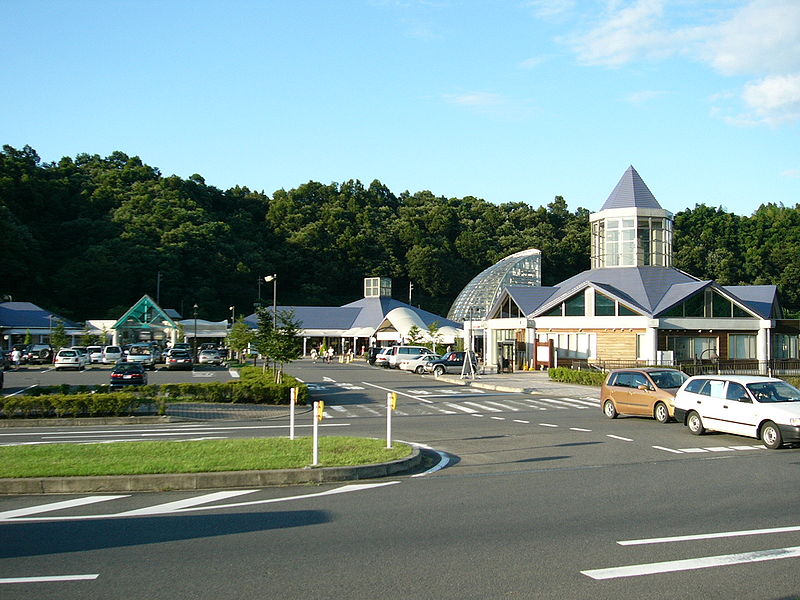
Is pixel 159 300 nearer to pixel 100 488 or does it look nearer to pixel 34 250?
pixel 34 250

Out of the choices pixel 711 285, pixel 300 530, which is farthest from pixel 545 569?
pixel 711 285

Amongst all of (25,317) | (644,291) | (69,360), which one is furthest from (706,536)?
(25,317)

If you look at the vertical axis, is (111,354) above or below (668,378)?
below

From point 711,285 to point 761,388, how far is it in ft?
115

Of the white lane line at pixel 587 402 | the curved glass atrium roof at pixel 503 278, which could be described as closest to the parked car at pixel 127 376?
the white lane line at pixel 587 402

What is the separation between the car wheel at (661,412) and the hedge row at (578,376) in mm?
15285

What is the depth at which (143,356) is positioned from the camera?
55.2 metres

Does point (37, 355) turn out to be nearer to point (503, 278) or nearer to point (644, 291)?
point (503, 278)

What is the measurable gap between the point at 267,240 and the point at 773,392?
105m

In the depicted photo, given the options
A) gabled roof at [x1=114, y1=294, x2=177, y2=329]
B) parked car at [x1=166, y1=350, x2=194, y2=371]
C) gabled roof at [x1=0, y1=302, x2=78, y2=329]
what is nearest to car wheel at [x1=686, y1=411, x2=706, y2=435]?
parked car at [x1=166, y1=350, x2=194, y2=371]

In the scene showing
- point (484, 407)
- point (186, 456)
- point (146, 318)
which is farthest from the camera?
point (146, 318)

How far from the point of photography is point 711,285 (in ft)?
164

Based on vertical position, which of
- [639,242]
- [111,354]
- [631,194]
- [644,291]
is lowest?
[111,354]

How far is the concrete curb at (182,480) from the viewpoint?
11680 mm
